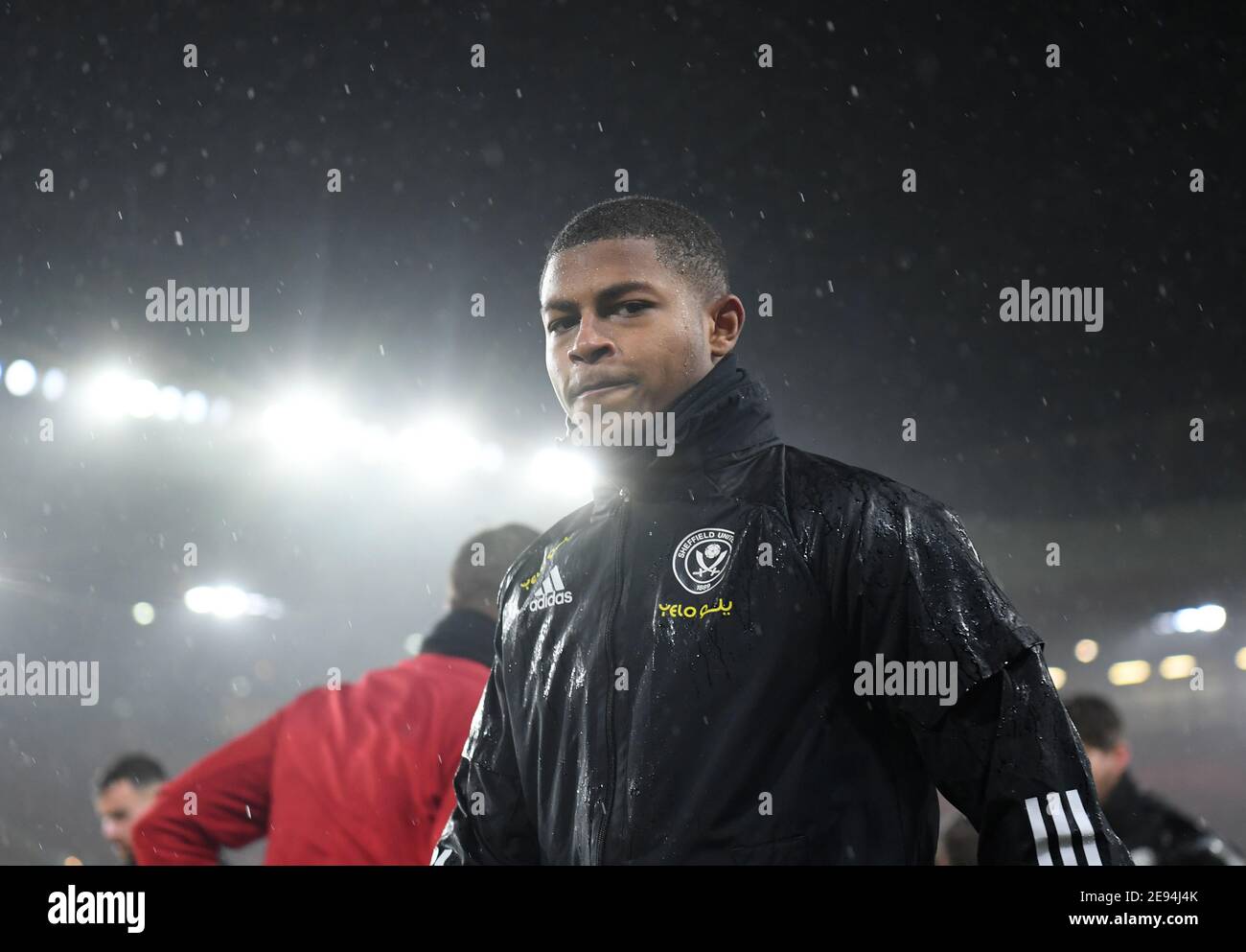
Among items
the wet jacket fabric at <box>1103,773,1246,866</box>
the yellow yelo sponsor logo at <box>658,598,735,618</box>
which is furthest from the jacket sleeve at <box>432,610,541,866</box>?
the wet jacket fabric at <box>1103,773,1246,866</box>

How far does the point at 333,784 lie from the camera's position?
2920 millimetres

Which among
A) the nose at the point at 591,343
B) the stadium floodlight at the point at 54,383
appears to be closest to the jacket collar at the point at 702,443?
the nose at the point at 591,343

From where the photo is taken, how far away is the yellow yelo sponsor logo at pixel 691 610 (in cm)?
159

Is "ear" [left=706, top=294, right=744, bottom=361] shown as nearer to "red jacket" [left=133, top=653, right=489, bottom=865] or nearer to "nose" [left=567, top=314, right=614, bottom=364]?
"nose" [left=567, top=314, right=614, bottom=364]

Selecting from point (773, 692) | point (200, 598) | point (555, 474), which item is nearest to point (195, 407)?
point (200, 598)

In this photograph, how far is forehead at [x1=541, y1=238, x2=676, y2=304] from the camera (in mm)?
1858

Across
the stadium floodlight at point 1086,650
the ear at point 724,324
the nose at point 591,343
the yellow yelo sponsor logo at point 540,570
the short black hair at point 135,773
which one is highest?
the ear at point 724,324

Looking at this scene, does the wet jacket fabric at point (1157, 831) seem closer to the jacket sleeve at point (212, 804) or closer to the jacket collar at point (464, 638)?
the jacket collar at point (464, 638)

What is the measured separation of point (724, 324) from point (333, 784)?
1.86 meters

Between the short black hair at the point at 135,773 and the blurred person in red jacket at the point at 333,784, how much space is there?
14.2 feet

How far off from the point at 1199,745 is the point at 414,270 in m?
23.7

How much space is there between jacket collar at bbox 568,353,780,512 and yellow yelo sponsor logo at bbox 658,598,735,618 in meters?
0.23

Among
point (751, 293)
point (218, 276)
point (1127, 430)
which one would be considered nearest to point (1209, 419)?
point (1127, 430)

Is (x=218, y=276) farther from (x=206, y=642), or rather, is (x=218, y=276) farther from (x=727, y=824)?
(x=727, y=824)
